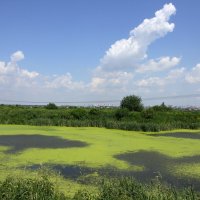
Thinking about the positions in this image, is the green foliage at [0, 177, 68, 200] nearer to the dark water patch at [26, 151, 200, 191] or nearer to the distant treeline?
the dark water patch at [26, 151, 200, 191]

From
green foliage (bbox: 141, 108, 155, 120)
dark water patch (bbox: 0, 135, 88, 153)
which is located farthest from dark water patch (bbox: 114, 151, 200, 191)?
green foliage (bbox: 141, 108, 155, 120)

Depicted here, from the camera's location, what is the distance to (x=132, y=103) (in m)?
31.2

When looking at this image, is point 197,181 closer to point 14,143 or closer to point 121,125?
point 14,143

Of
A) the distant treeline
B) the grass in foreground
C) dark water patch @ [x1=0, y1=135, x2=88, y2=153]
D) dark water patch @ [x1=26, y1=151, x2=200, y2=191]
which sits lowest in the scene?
dark water patch @ [x1=26, y1=151, x2=200, y2=191]

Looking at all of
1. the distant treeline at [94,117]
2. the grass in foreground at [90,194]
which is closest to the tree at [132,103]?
the distant treeline at [94,117]

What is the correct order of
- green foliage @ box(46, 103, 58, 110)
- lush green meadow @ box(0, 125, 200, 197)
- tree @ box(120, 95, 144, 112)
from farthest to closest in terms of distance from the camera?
green foliage @ box(46, 103, 58, 110) < tree @ box(120, 95, 144, 112) < lush green meadow @ box(0, 125, 200, 197)

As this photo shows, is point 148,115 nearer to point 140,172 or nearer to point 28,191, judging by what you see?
point 140,172

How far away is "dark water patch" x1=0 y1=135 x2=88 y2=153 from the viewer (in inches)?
519

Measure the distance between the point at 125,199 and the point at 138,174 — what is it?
12.3 ft

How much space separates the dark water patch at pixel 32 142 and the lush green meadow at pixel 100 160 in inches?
1.4

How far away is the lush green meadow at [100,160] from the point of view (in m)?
8.47

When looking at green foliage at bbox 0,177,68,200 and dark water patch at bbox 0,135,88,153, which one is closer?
green foliage at bbox 0,177,68,200

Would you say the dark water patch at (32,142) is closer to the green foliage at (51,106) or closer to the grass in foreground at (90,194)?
the grass in foreground at (90,194)

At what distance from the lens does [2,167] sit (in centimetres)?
929
